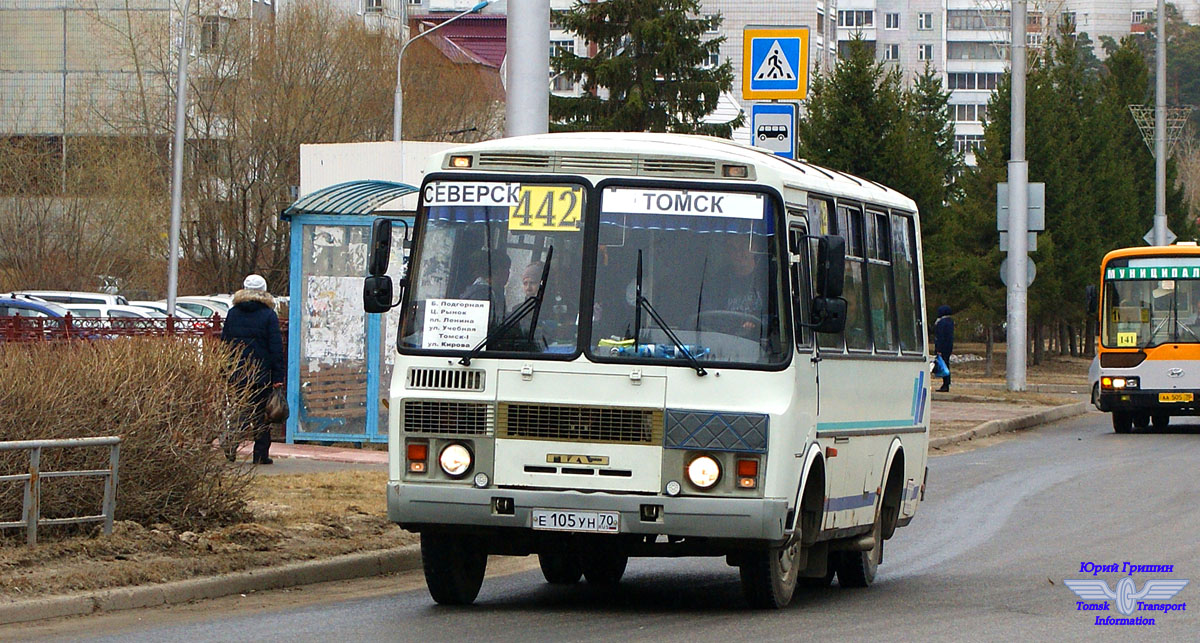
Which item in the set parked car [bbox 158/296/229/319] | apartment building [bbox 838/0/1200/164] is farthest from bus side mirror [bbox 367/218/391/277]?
apartment building [bbox 838/0/1200/164]

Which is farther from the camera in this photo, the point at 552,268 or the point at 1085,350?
the point at 1085,350

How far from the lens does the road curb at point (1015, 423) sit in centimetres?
2639

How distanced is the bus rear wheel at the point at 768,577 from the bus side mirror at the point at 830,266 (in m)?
1.39

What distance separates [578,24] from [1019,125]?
16.3 meters

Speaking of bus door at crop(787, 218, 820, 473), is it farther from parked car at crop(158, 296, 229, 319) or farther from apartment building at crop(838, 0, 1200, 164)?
apartment building at crop(838, 0, 1200, 164)

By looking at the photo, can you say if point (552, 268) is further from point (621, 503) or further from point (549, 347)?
point (621, 503)

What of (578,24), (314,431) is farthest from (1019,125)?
(314,431)

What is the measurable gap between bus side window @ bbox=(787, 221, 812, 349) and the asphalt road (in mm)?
1538

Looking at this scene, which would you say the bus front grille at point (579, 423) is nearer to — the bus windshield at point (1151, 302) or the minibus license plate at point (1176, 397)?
the minibus license plate at point (1176, 397)

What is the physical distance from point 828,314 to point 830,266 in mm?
262

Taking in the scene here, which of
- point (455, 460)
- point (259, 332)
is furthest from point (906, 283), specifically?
point (259, 332)

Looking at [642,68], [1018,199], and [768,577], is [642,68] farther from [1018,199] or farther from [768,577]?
[768,577]

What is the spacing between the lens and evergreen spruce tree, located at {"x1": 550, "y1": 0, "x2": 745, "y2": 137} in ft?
161

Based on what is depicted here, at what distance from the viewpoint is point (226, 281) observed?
157ft
